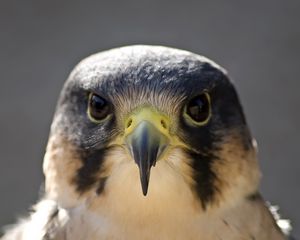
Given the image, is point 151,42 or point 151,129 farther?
point 151,42

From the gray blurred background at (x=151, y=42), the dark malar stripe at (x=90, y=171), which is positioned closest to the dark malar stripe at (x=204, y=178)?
the dark malar stripe at (x=90, y=171)

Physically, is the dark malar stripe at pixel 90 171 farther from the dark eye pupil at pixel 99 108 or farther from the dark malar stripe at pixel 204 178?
the dark malar stripe at pixel 204 178

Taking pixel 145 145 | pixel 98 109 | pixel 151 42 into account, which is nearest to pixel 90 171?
pixel 98 109

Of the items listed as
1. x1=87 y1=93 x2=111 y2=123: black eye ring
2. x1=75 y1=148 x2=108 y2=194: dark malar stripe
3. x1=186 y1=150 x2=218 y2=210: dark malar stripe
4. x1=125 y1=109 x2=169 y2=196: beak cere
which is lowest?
x1=186 y1=150 x2=218 y2=210: dark malar stripe

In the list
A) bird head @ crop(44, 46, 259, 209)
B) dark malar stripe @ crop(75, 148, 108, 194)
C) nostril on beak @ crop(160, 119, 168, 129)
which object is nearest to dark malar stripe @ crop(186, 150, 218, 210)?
bird head @ crop(44, 46, 259, 209)

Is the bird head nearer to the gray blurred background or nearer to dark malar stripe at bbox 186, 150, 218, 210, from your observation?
dark malar stripe at bbox 186, 150, 218, 210

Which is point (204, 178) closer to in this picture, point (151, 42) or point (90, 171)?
point (90, 171)
